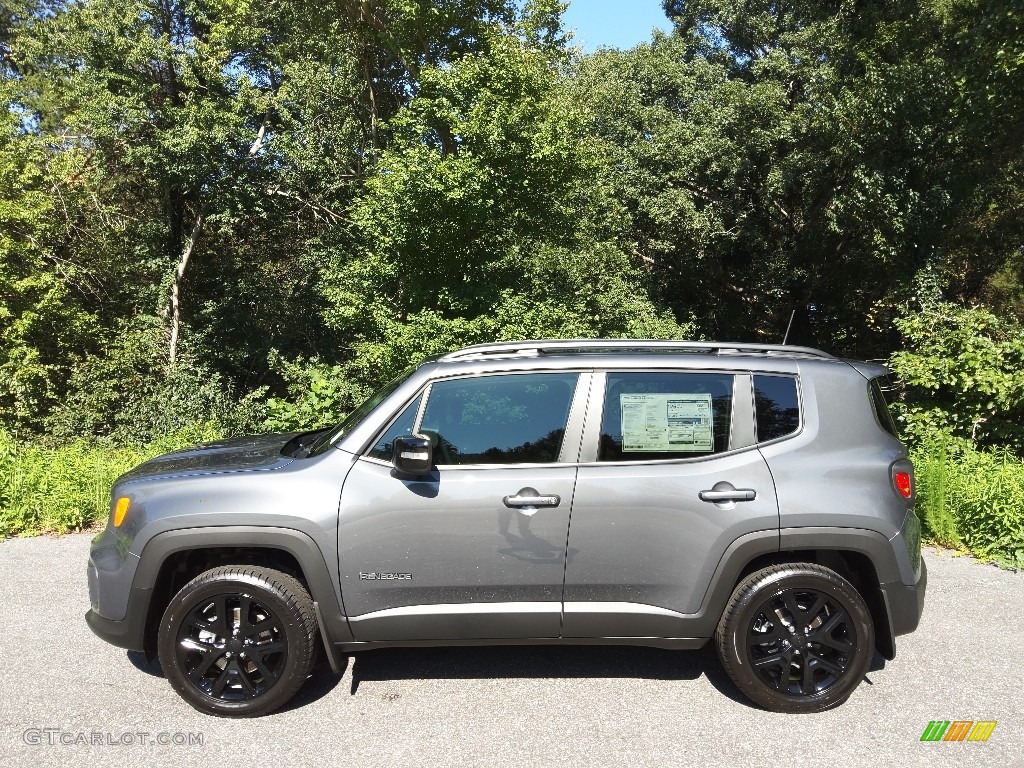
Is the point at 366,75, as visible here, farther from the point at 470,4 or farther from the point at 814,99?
the point at 814,99

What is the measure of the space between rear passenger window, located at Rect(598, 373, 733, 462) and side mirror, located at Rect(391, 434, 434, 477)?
86cm

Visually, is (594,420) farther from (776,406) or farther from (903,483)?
(903,483)

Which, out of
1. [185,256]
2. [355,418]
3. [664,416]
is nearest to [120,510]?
[355,418]

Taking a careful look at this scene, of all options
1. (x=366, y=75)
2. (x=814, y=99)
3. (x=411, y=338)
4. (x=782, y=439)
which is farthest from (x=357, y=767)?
(x=814, y=99)

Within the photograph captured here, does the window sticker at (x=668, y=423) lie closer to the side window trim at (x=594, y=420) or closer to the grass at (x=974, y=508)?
the side window trim at (x=594, y=420)

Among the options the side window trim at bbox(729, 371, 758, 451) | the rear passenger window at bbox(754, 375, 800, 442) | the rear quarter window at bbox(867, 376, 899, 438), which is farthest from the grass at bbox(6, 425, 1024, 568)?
the side window trim at bbox(729, 371, 758, 451)

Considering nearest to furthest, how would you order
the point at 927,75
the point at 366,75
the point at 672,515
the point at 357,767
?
the point at 357,767 → the point at 672,515 → the point at 927,75 → the point at 366,75

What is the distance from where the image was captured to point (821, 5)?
1612 cm

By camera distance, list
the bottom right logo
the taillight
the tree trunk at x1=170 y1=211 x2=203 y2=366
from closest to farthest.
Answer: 1. the bottom right logo
2. the taillight
3. the tree trunk at x1=170 y1=211 x2=203 y2=366

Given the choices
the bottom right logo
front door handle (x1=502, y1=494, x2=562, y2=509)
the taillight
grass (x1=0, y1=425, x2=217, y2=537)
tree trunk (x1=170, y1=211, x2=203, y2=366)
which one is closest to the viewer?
the bottom right logo

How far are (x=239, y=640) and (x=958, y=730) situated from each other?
3.42 meters

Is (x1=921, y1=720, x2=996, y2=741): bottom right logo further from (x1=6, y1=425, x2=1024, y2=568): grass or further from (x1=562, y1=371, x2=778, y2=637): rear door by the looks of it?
(x1=6, y1=425, x2=1024, y2=568): grass

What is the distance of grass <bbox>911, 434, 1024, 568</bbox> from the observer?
5.98 m

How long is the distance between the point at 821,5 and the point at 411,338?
12.4 meters
